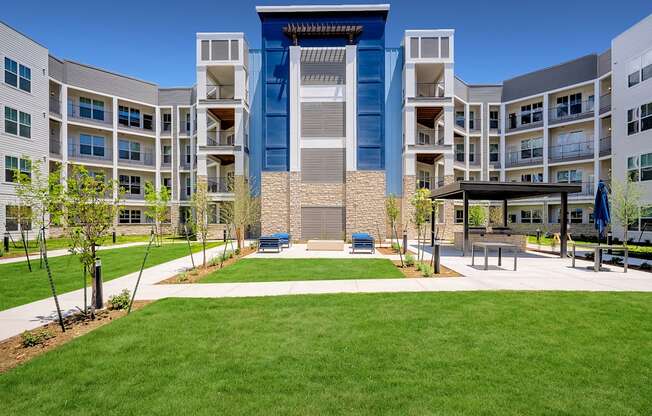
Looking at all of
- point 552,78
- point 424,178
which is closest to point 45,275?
point 424,178

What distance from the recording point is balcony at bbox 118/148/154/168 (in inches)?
1451

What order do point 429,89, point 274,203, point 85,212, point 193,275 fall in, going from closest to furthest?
point 85,212
point 193,275
point 274,203
point 429,89

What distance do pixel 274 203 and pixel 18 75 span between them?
23.9 meters

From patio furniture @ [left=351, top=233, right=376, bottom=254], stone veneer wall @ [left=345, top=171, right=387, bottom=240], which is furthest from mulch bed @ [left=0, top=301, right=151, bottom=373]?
stone veneer wall @ [left=345, top=171, right=387, bottom=240]

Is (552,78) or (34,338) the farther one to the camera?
(552,78)

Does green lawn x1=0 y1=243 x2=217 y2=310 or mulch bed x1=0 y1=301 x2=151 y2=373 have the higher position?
mulch bed x1=0 y1=301 x2=151 y2=373

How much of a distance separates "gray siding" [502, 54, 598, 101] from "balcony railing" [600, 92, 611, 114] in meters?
2.42

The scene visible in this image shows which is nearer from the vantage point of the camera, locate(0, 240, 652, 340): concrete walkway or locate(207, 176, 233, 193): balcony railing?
locate(0, 240, 652, 340): concrete walkway

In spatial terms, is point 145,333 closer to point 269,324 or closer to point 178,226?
point 269,324

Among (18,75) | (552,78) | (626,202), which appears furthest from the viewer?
(552,78)

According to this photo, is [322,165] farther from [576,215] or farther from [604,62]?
[604,62]

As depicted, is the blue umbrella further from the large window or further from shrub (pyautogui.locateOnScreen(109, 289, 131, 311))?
the large window

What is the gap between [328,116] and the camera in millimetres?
Answer: 27688

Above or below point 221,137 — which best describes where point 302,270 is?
below
